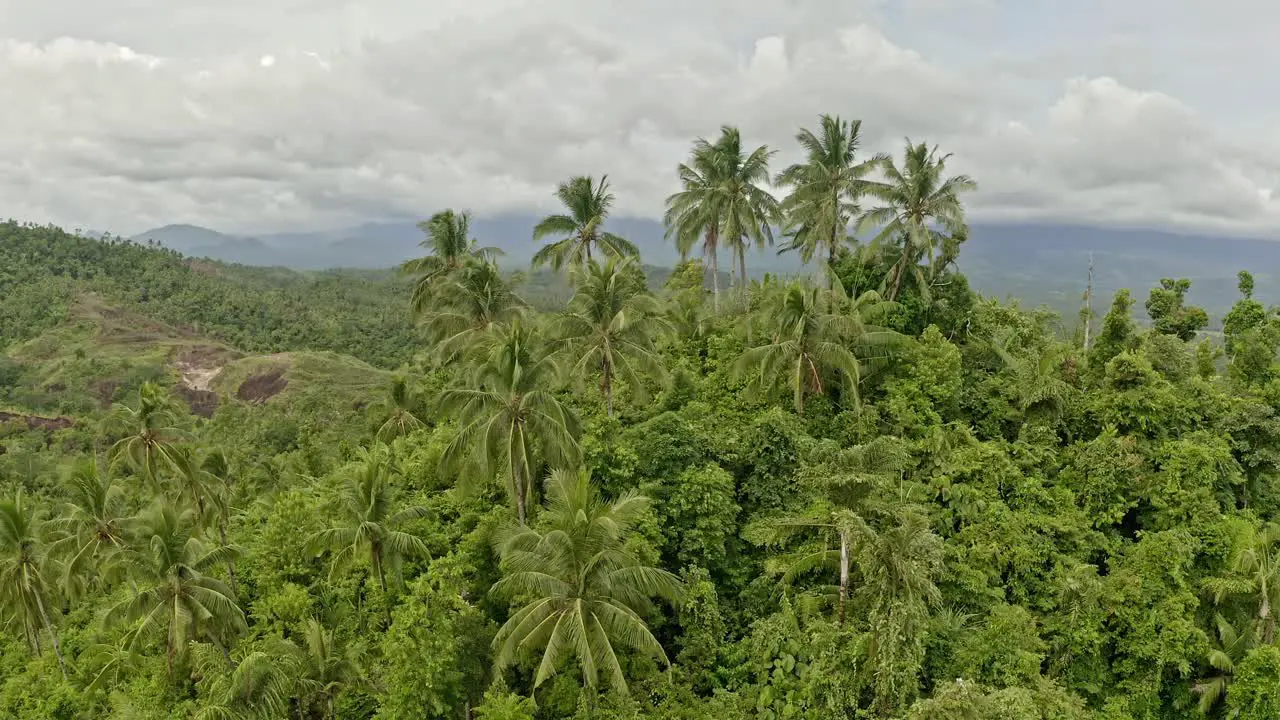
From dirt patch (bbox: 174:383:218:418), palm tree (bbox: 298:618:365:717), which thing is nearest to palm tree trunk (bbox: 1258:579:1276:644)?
palm tree (bbox: 298:618:365:717)

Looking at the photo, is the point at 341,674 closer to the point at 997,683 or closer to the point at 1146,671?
the point at 997,683

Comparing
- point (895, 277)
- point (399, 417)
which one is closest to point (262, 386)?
point (399, 417)

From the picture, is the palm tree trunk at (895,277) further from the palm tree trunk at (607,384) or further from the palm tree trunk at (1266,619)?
the palm tree trunk at (1266,619)

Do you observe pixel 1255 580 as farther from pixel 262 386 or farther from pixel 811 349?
pixel 262 386

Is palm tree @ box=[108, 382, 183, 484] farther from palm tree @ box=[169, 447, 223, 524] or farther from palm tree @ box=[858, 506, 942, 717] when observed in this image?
palm tree @ box=[858, 506, 942, 717]

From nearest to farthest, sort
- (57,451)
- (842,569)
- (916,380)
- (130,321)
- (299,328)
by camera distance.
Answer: (842,569), (916,380), (57,451), (130,321), (299,328)

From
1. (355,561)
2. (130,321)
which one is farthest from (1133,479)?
(130,321)

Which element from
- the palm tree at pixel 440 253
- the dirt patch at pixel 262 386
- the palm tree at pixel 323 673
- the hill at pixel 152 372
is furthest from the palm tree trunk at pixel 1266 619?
the dirt patch at pixel 262 386
